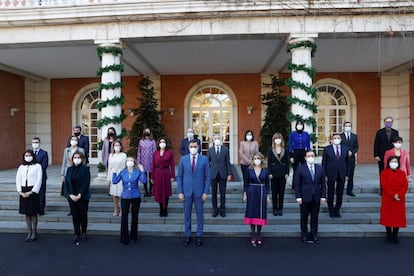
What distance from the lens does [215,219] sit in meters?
6.26

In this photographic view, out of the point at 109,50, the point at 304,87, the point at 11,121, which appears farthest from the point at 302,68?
the point at 11,121

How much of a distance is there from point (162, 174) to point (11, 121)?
9.48 meters

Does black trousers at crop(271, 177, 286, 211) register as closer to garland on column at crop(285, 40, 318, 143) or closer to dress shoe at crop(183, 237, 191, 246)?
garland on column at crop(285, 40, 318, 143)

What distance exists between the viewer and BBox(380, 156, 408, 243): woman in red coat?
5.19m

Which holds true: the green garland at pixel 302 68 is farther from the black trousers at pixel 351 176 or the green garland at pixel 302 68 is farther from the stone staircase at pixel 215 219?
the stone staircase at pixel 215 219

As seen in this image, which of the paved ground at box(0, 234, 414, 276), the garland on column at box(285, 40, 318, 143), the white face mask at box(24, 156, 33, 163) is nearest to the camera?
the paved ground at box(0, 234, 414, 276)

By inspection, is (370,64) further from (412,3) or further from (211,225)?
(211,225)

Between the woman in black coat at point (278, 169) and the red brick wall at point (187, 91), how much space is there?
6827 mm

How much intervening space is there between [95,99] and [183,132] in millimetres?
4513

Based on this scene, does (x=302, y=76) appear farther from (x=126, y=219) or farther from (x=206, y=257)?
(x=126, y=219)

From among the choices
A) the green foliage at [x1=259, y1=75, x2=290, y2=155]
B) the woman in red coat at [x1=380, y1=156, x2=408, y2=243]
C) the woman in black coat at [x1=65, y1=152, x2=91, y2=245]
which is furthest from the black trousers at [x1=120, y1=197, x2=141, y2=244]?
the green foliage at [x1=259, y1=75, x2=290, y2=155]

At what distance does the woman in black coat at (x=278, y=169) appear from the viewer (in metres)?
6.27

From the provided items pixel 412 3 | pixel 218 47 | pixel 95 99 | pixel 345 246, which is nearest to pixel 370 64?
pixel 412 3

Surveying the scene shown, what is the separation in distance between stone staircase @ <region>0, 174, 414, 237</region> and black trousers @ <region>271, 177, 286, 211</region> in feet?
0.86
